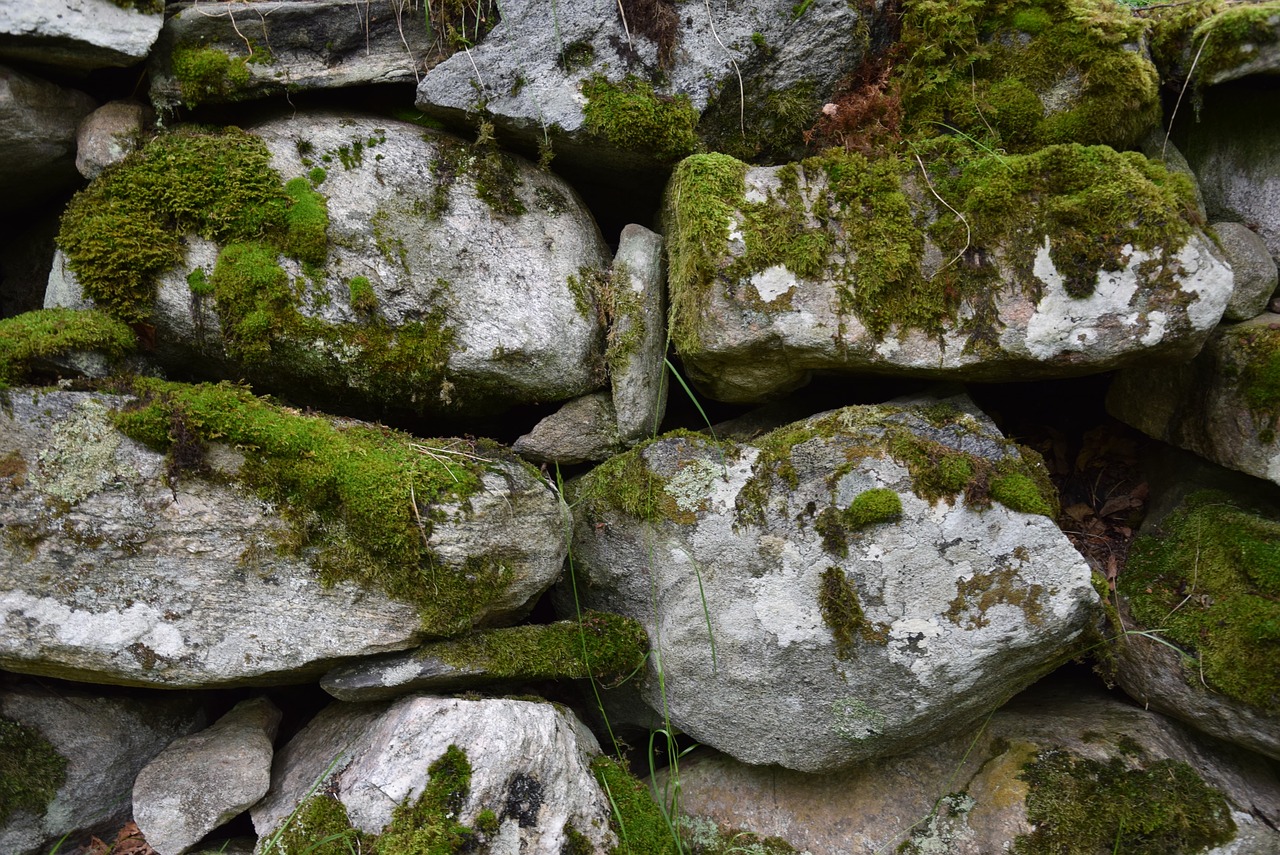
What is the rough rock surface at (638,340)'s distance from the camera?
13.6ft

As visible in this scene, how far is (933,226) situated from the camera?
3727mm

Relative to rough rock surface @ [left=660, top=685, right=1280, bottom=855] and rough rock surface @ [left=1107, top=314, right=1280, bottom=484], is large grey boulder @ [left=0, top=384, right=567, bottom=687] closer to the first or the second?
rough rock surface @ [left=660, top=685, right=1280, bottom=855]

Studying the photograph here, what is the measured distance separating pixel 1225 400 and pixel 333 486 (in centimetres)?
437

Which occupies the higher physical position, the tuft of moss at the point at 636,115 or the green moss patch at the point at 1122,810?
the tuft of moss at the point at 636,115

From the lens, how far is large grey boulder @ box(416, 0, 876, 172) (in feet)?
13.0

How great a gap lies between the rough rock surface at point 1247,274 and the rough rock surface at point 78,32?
5.58m

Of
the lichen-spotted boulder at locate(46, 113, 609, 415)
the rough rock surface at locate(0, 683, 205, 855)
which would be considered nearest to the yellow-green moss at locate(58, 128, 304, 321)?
the lichen-spotted boulder at locate(46, 113, 609, 415)

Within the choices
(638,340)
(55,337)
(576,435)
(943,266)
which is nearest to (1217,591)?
(943,266)

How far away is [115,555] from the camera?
3215 mm

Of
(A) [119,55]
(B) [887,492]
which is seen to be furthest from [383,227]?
(B) [887,492]

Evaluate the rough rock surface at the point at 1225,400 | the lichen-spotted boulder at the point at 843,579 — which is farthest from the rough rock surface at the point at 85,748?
the rough rock surface at the point at 1225,400

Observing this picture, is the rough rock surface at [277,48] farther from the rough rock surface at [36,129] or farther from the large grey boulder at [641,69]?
the rough rock surface at [36,129]

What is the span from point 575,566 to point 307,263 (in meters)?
2.10

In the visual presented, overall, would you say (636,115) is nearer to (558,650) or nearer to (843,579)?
(843,579)
